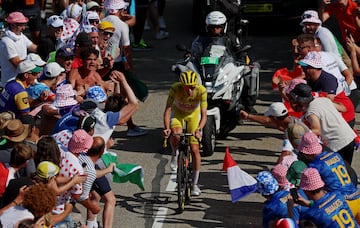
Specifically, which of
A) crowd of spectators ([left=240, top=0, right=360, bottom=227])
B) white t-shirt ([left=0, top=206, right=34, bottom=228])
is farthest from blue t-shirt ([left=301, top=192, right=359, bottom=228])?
white t-shirt ([left=0, top=206, right=34, bottom=228])

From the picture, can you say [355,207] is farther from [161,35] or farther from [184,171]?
[161,35]

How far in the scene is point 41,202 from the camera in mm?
8062

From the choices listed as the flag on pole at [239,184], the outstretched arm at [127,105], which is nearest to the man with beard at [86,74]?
the outstretched arm at [127,105]

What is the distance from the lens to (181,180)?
38.0 ft

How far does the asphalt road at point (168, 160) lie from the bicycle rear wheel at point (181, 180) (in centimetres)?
18

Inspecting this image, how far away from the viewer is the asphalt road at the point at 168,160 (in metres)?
11.7

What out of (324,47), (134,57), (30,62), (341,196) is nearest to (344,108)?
(324,47)

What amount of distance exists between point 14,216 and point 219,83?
20.3ft

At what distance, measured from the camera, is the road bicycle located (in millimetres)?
11594

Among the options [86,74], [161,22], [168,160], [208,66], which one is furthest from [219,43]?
[161,22]

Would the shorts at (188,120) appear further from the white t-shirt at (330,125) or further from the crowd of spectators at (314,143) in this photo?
the white t-shirt at (330,125)

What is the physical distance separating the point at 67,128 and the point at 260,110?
6341 millimetres

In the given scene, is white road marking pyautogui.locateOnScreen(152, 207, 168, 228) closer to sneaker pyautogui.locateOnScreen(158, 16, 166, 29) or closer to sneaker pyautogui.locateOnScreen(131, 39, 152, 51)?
sneaker pyautogui.locateOnScreen(131, 39, 152, 51)

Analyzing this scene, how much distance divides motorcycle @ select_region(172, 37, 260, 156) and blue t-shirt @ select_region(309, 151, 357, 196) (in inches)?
156
